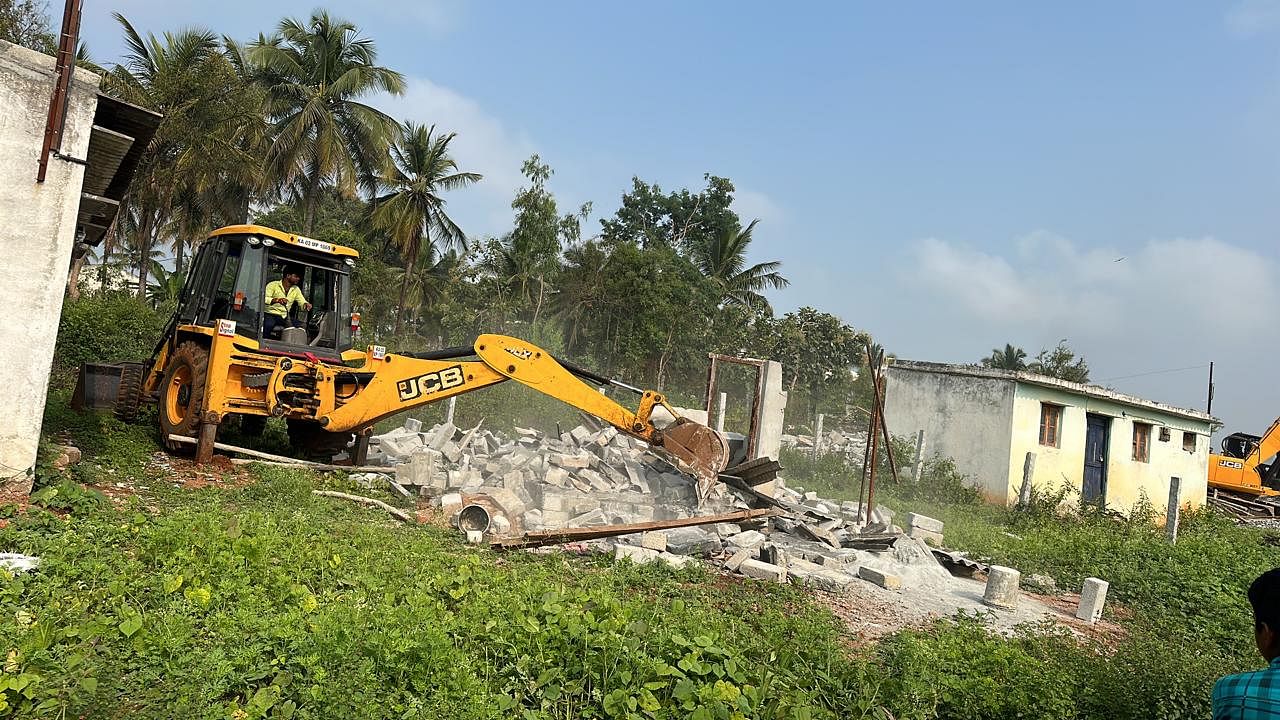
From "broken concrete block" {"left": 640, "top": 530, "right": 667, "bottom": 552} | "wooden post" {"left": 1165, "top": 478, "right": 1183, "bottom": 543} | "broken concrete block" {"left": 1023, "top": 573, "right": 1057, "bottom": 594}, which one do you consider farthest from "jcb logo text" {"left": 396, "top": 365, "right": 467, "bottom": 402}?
"wooden post" {"left": 1165, "top": 478, "right": 1183, "bottom": 543}

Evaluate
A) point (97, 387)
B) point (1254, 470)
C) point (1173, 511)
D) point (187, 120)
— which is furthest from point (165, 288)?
point (1254, 470)

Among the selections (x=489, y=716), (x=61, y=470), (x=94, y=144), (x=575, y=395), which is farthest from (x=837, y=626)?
(x=94, y=144)

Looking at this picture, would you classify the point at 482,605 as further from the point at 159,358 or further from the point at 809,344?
the point at 809,344

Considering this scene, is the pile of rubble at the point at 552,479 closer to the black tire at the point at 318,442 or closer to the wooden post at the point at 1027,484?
the black tire at the point at 318,442

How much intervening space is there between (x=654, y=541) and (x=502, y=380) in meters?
2.47

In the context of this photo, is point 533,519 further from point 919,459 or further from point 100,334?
point 100,334

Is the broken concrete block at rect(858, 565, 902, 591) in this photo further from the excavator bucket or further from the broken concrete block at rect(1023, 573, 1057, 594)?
the broken concrete block at rect(1023, 573, 1057, 594)

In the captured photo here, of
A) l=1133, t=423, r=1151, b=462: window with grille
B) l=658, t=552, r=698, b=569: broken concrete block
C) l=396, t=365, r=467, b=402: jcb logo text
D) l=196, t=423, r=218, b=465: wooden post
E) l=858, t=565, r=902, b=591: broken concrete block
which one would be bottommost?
l=858, t=565, r=902, b=591: broken concrete block

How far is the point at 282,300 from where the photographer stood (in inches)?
376

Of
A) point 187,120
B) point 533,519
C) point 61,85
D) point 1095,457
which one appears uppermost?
point 187,120

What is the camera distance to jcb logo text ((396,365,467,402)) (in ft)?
30.2

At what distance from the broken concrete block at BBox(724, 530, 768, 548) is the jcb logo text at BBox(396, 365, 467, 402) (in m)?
3.44

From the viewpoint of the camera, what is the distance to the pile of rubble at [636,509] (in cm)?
811

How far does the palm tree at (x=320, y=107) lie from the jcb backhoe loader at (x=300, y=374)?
15540mm
